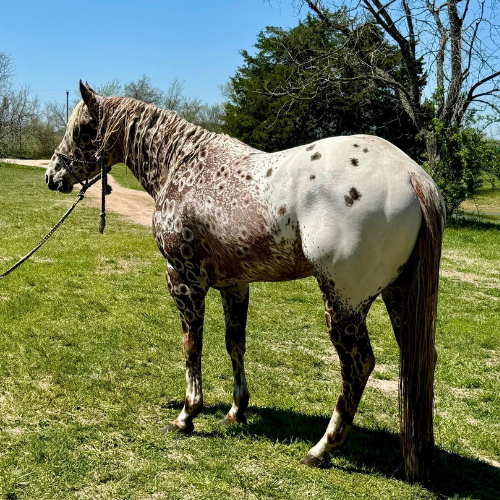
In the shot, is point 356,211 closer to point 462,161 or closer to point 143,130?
point 143,130

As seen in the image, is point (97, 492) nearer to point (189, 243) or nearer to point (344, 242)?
point (189, 243)

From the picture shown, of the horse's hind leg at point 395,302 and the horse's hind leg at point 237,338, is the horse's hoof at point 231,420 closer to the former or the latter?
the horse's hind leg at point 237,338

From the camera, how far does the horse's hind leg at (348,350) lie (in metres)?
2.70

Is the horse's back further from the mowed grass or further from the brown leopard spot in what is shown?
the mowed grass

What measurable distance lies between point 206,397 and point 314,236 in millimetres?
2174

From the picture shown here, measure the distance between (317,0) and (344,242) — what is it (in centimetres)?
1379

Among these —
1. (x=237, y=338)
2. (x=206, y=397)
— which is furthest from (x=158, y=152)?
(x=206, y=397)

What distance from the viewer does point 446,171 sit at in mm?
14984

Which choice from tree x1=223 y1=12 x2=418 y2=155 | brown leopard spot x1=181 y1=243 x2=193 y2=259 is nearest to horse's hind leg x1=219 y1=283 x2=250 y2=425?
brown leopard spot x1=181 y1=243 x2=193 y2=259

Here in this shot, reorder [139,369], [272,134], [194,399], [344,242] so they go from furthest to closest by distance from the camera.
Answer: [272,134]
[139,369]
[194,399]
[344,242]

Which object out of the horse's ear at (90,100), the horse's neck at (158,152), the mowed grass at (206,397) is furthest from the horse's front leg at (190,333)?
the horse's ear at (90,100)

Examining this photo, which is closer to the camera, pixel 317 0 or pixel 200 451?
pixel 200 451

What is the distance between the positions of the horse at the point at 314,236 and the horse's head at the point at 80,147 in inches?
3.5

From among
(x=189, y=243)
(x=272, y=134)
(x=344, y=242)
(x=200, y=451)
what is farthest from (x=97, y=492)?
(x=272, y=134)
